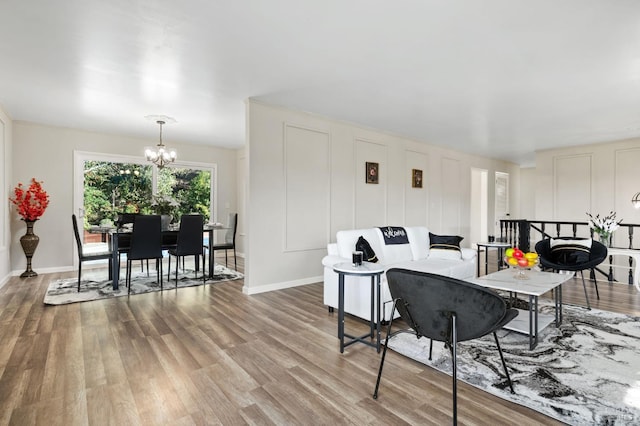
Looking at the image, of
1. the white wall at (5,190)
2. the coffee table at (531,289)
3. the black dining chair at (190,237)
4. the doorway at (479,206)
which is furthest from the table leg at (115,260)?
the doorway at (479,206)

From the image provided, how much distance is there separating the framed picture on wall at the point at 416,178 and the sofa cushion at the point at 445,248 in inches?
101

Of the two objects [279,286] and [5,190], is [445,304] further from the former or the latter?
[5,190]

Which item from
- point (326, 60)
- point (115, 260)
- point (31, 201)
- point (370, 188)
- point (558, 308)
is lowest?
point (558, 308)

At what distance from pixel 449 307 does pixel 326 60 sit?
2600mm

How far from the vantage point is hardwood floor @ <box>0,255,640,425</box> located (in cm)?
183

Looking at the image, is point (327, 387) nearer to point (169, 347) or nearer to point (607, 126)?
point (169, 347)

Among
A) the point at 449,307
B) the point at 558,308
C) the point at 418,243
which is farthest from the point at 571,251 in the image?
the point at 449,307

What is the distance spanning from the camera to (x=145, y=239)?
460 centimetres

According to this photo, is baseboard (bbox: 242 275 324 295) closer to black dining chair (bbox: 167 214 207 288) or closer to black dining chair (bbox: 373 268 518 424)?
black dining chair (bbox: 167 214 207 288)

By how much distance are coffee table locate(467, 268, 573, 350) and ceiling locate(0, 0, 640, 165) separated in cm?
211

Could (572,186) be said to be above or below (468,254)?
above

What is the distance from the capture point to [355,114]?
5094 mm

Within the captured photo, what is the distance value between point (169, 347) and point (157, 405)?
85 centimetres

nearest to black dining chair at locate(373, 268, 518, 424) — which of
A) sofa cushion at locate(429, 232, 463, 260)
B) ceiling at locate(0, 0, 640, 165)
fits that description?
ceiling at locate(0, 0, 640, 165)
